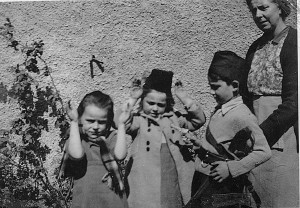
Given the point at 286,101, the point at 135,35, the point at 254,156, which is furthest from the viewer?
the point at 135,35

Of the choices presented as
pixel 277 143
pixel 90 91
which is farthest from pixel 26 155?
pixel 277 143

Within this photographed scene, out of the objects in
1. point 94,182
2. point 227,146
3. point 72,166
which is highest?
point 227,146

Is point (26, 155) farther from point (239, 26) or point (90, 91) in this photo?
point (239, 26)

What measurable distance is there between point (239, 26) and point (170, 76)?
72 centimetres

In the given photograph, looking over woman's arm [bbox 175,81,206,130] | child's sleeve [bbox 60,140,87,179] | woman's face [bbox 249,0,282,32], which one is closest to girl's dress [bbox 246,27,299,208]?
woman's face [bbox 249,0,282,32]

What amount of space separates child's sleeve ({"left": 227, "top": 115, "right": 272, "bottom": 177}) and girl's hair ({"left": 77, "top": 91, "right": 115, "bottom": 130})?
3.31 ft

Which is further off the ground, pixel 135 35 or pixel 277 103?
pixel 135 35

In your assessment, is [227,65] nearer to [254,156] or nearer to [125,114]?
[254,156]

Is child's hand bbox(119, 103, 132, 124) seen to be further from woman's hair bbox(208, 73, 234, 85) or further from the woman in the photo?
the woman

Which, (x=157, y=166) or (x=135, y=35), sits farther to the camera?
(x=135, y=35)

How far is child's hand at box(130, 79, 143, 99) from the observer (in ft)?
14.4

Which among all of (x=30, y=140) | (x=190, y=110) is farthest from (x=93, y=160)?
(x=190, y=110)

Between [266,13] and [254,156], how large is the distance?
1173 mm

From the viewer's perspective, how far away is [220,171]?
4.17m
